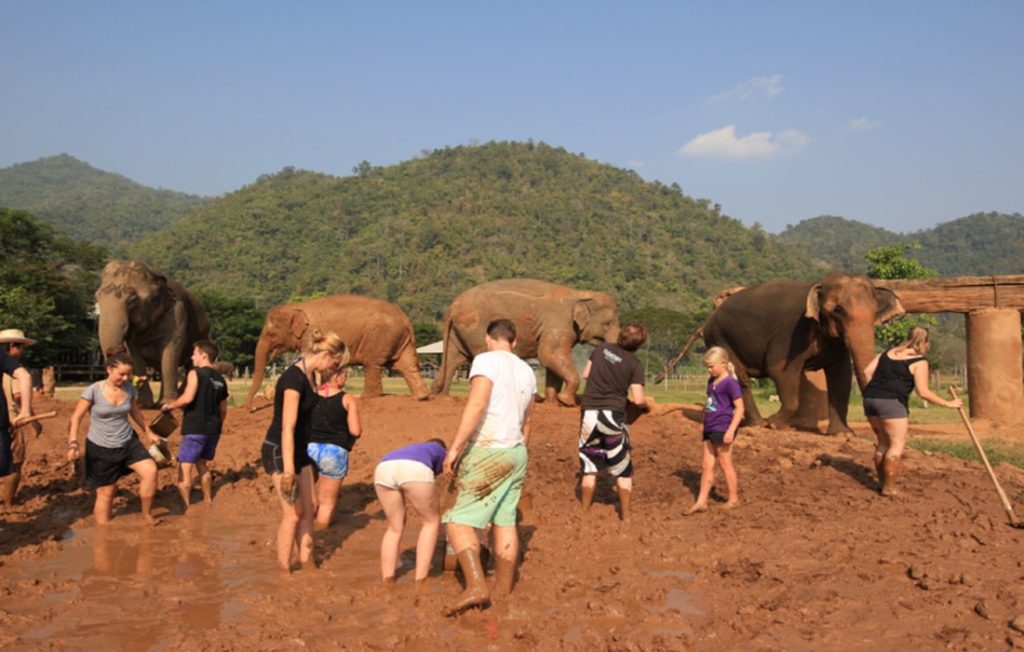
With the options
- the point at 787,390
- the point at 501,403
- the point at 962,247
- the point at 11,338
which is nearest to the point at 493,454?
the point at 501,403

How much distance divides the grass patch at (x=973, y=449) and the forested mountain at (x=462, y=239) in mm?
71872

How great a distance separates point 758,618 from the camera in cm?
557

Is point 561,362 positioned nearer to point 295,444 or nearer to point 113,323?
point 113,323

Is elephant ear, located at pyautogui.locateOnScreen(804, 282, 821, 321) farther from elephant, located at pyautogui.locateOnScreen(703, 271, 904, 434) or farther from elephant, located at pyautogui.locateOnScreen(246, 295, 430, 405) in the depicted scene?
elephant, located at pyautogui.locateOnScreen(246, 295, 430, 405)

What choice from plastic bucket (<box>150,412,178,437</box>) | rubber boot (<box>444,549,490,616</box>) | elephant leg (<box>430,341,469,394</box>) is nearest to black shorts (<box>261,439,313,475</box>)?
rubber boot (<box>444,549,490,616</box>)

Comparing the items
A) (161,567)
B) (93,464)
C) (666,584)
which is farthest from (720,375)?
(93,464)

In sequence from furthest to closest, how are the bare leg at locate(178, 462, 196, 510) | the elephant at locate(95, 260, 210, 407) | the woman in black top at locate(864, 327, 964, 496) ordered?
1. the elephant at locate(95, 260, 210, 407)
2. the bare leg at locate(178, 462, 196, 510)
3. the woman in black top at locate(864, 327, 964, 496)

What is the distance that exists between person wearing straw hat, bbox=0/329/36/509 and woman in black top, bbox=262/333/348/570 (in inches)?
104

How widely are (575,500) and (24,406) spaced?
544cm

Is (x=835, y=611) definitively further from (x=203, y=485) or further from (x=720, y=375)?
(x=203, y=485)

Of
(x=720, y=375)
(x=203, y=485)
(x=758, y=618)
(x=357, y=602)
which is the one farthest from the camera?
(x=203, y=485)

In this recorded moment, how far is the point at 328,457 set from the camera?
298 inches

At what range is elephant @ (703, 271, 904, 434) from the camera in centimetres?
1323

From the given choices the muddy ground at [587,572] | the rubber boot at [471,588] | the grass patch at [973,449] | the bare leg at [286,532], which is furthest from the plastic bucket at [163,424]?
the grass patch at [973,449]
